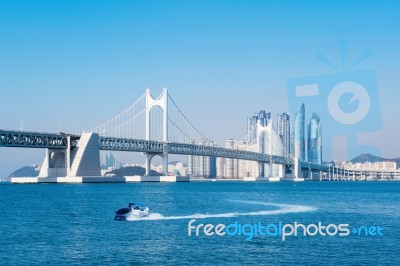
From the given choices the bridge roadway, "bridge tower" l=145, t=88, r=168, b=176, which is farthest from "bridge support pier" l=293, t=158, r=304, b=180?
"bridge tower" l=145, t=88, r=168, b=176

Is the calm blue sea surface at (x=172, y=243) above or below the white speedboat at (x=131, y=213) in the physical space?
below

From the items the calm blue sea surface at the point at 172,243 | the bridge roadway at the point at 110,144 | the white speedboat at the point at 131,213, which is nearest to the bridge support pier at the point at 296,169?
the bridge roadway at the point at 110,144

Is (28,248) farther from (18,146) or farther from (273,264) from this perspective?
(18,146)

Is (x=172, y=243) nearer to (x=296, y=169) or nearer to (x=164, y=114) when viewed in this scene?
(x=164, y=114)

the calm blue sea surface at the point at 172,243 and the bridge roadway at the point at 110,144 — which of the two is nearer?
the calm blue sea surface at the point at 172,243

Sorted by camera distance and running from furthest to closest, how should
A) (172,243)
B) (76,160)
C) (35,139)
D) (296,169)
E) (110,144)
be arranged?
A: (296,169)
(110,144)
(76,160)
(35,139)
(172,243)

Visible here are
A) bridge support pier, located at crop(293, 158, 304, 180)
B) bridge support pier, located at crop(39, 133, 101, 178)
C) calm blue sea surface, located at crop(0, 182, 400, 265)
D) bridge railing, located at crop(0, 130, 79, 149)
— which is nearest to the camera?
Result: calm blue sea surface, located at crop(0, 182, 400, 265)

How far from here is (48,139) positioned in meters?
84.1

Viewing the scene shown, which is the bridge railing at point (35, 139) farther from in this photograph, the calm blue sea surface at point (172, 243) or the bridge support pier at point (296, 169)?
the bridge support pier at point (296, 169)

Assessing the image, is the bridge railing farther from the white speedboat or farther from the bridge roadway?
the white speedboat

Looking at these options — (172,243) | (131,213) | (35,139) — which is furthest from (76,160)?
(172,243)

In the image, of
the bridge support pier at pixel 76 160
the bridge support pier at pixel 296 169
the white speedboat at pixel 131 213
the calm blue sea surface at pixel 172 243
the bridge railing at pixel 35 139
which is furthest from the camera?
the bridge support pier at pixel 296 169

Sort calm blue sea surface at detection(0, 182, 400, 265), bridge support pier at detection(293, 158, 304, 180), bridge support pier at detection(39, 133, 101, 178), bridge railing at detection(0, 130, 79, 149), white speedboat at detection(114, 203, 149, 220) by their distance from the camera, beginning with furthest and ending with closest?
1. bridge support pier at detection(293, 158, 304, 180)
2. bridge support pier at detection(39, 133, 101, 178)
3. bridge railing at detection(0, 130, 79, 149)
4. white speedboat at detection(114, 203, 149, 220)
5. calm blue sea surface at detection(0, 182, 400, 265)

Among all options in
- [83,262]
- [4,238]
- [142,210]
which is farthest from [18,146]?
[83,262]
